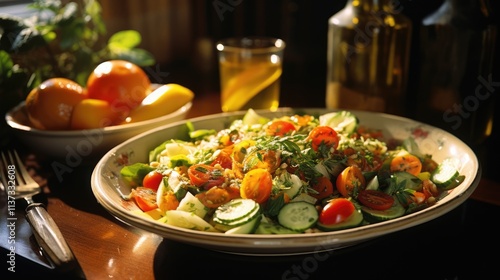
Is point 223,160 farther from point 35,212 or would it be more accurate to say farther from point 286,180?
point 35,212

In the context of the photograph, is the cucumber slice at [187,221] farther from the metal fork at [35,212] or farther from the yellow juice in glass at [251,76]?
the yellow juice in glass at [251,76]

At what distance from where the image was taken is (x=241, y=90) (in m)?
1.67

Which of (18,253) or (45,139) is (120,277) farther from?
(45,139)

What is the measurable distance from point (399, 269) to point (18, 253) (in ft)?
2.28

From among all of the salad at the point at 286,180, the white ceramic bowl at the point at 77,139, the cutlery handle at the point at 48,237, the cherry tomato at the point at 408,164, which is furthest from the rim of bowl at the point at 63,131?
the cherry tomato at the point at 408,164

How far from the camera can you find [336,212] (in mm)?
970

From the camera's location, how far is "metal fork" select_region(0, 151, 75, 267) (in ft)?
3.13

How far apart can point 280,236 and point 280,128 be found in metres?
0.45

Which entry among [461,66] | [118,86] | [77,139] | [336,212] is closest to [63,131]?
[77,139]

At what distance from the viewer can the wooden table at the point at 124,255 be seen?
98 centimetres

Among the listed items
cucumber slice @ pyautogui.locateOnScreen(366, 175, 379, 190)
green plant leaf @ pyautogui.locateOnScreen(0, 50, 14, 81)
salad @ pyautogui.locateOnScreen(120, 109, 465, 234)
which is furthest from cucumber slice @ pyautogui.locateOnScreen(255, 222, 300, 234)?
green plant leaf @ pyautogui.locateOnScreen(0, 50, 14, 81)

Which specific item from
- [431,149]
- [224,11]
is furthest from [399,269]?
[224,11]

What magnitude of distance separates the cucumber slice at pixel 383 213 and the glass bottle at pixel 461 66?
0.51m

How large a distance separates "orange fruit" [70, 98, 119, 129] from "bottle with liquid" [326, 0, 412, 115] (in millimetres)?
665
